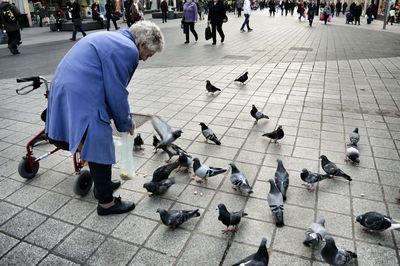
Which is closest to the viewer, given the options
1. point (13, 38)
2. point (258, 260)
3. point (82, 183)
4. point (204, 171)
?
point (258, 260)

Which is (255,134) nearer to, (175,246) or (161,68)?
(175,246)

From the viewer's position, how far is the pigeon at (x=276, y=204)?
10.7ft

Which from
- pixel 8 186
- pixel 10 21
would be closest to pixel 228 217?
pixel 8 186

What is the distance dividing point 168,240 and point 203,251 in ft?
1.17

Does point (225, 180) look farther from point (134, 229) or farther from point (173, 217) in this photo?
point (134, 229)

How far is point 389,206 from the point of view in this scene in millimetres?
3600

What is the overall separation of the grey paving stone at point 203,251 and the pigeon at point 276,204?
587 millimetres

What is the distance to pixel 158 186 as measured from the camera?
146 inches

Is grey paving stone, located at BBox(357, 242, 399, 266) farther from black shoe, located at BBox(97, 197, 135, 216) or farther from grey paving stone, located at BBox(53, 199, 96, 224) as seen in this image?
grey paving stone, located at BBox(53, 199, 96, 224)

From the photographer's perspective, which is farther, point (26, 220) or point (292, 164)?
point (292, 164)

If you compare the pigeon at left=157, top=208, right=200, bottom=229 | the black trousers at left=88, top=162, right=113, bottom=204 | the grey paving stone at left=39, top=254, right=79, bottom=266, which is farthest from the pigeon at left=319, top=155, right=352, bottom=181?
the grey paving stone at left=39, top=254, right=79, bottom=266

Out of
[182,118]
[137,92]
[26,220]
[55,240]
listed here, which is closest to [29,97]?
[137,92]

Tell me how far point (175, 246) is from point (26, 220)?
1570mm

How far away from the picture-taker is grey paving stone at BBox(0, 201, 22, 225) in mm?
3457
